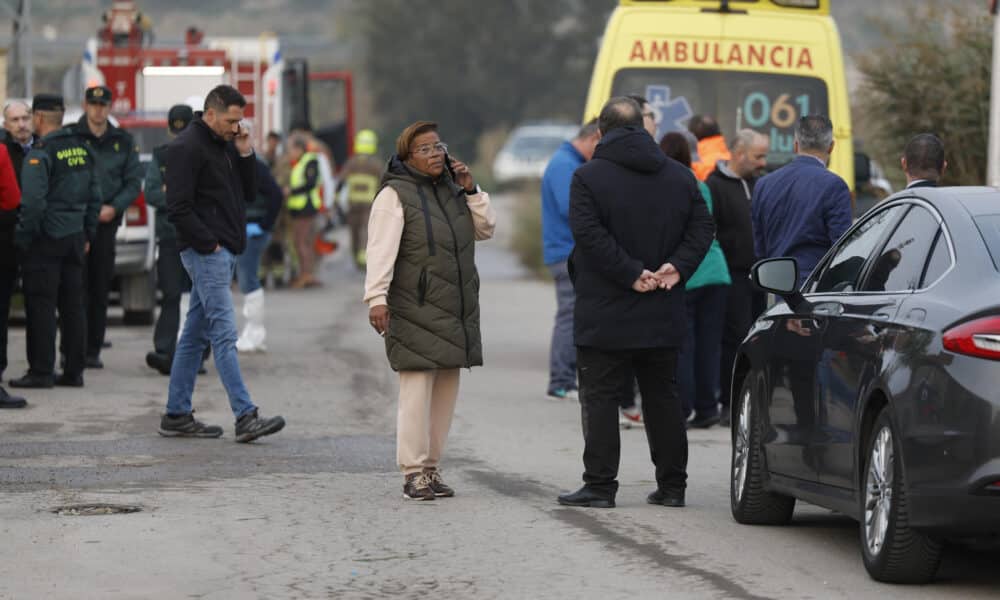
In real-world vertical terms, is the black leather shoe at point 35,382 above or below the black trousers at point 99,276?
below

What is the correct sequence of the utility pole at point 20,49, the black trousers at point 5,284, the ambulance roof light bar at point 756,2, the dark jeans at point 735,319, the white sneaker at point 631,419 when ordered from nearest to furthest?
the white sneaker at point 631,419
the dark jeans at point 735,319
the black trousers at point 5,284
the ambulance roof light bar at point 756,2
the utility pole at point 20,49

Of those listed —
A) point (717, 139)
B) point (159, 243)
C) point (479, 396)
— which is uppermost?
point (717, 139)

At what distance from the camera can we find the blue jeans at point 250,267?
16.8 meters

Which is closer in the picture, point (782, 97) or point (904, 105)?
point (782, 97)

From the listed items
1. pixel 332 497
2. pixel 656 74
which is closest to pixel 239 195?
pixel 332 497

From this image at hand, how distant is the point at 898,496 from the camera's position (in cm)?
708

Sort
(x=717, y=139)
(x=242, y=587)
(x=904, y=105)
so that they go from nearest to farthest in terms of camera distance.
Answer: (x=242, y=587), (x=717, y=139), (x=904, y=105)

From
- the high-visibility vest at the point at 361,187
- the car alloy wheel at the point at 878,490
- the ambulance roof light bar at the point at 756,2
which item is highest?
the ambulance roof light bar at the point at 756,2

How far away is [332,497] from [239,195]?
2.87 metres

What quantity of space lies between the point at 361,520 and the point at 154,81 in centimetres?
1740

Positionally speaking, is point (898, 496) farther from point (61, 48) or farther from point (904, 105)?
point (61, 48)

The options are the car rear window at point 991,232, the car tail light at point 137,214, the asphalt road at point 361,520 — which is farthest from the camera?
the car tail light at point 137,214

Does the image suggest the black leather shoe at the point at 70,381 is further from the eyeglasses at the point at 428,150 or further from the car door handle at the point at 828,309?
the car door handle at the point at 828,309

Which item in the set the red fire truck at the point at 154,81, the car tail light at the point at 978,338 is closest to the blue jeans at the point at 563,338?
the red fire truck at the point at 154,81
